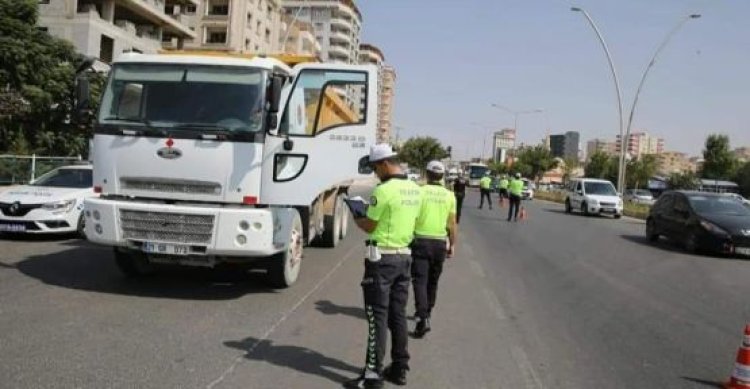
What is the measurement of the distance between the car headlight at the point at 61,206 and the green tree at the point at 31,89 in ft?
56.1

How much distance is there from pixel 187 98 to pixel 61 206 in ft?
18.9

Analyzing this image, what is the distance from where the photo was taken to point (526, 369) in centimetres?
606

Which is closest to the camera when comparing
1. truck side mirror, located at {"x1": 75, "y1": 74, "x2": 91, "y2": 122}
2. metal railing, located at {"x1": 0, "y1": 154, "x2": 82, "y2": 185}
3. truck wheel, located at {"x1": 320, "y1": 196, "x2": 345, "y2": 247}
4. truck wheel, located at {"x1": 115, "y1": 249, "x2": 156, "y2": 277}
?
truck side mirror, located at {"x1": 75, "y1": 74, "x2": 91, "y2": 122}

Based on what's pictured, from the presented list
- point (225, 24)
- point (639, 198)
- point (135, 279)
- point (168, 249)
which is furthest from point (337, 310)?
point (225, 24)

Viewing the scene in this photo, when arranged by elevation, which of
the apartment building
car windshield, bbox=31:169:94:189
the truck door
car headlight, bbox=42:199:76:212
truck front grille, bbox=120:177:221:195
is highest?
the apartment building

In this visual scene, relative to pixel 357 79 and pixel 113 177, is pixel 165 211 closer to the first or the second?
pixel 113 177

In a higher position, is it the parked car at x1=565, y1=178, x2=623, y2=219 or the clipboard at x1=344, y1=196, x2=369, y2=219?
the clipboard at x1=344, y1=196, x2=369, y2=219

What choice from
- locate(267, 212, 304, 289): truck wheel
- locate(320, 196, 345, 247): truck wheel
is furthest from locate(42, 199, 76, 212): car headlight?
locate(267, 212, 304, 289): truck wheel

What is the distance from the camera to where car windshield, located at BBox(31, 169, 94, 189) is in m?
14.2

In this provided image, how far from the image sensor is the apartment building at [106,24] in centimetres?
4328

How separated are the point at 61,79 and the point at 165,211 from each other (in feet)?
87.0

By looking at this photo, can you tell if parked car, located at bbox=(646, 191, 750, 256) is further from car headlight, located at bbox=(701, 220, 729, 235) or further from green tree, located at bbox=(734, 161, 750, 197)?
green tree, located at bbox=(734, 161, 750, 197)

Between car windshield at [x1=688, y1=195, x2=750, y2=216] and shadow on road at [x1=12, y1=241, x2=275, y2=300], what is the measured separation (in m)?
12.4

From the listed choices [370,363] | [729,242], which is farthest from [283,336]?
[729,242]
